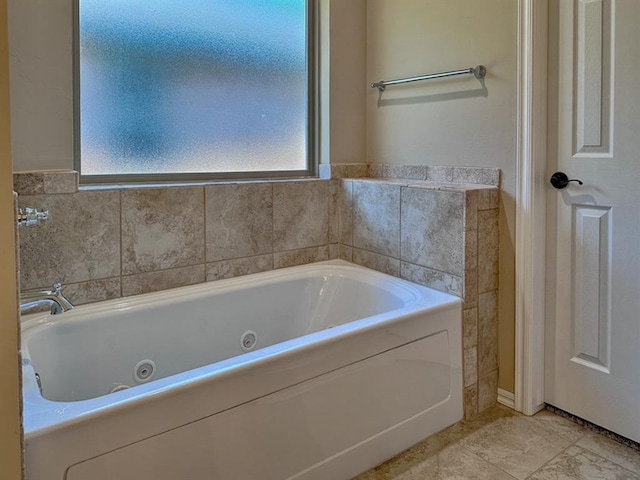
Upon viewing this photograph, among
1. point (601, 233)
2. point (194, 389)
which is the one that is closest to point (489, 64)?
point (601, 233)

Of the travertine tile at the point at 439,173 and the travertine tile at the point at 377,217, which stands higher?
the travertine tile at the point at 439,173

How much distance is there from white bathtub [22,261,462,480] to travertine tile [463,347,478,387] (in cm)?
5

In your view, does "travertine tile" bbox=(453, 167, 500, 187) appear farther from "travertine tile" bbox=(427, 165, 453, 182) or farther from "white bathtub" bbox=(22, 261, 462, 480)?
"white bathtub" bbox=(22, 261, 462, 480)

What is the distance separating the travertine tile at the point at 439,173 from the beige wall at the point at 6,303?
1.97m

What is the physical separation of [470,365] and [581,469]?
0.54 meters

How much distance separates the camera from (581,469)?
171 cm

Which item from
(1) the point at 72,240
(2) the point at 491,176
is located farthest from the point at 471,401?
(1) the point at 72,240

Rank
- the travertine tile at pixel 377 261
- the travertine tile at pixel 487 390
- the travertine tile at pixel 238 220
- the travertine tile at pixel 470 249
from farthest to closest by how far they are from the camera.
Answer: the travertine tile at pixel 377 261 < the travertine tile at pixel 238 220 < the travertine tile at pixel 487 390 < the travertine tile at pixel 470 249

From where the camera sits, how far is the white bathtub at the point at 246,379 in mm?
1204

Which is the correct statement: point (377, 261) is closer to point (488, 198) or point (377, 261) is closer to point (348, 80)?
point (488, 198)

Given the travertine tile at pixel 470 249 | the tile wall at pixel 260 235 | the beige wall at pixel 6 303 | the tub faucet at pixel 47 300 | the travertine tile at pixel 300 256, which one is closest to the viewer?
the beige wall at pixel 6 303

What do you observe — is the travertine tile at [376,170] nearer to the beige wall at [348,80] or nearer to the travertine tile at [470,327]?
the beige wall at [348,80]

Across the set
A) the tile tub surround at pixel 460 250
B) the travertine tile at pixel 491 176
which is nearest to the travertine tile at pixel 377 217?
the tile tub surround at pixel 460 250

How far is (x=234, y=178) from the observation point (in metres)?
2.48
